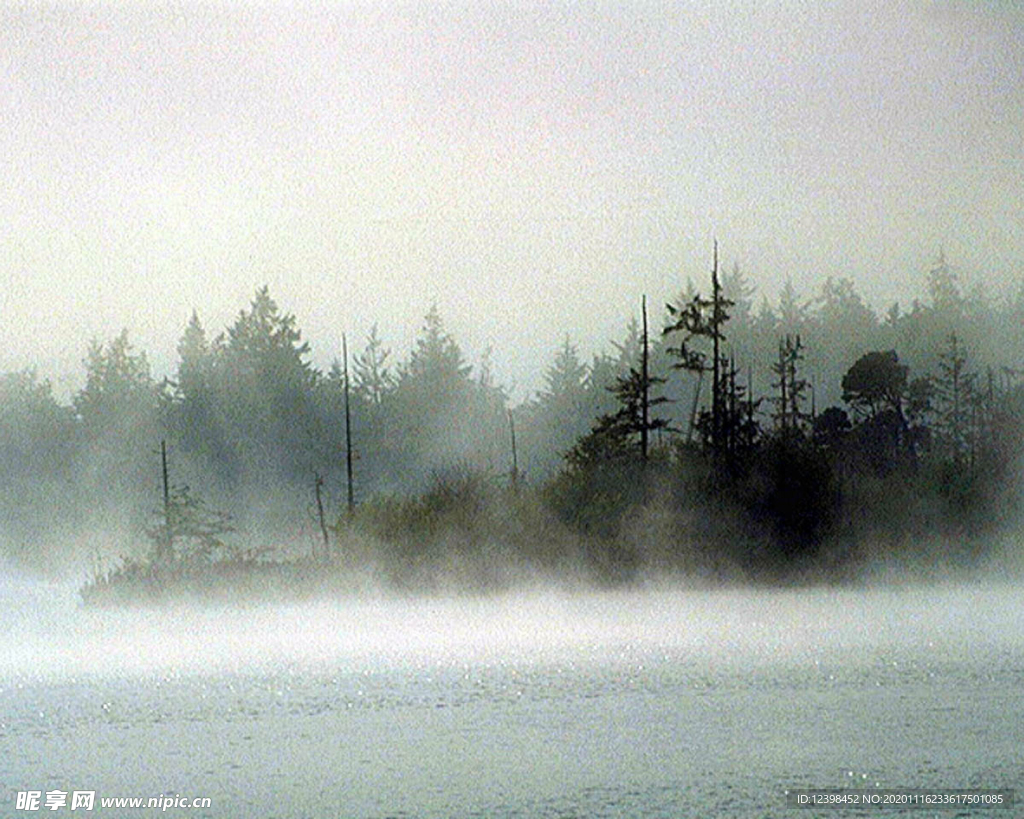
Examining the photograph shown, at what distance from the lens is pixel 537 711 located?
20.3m

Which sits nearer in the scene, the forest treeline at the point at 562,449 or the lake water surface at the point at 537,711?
the lake water surface at the point at 537,711

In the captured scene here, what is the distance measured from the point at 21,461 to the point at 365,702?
42048 mm

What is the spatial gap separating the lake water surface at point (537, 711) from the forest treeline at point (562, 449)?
3702 mm

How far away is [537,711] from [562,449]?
44.1 metres

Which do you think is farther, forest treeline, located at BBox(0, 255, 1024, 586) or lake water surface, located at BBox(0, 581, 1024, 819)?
forest treeline, located at BBox(0, 255, 1024, 586)

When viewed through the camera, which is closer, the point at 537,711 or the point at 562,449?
the point at 537,711

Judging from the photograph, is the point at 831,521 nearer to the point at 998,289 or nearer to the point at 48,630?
the point at 48,630

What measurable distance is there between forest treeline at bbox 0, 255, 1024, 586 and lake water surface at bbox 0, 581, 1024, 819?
12.1ft

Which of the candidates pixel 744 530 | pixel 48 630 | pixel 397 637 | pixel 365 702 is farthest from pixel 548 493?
pixel 365 702

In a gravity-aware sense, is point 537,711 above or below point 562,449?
below

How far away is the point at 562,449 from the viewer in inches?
2532

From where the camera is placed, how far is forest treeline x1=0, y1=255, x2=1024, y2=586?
36.0m

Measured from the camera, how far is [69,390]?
64250mm

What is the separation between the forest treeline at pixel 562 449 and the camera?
3597 centimetres
